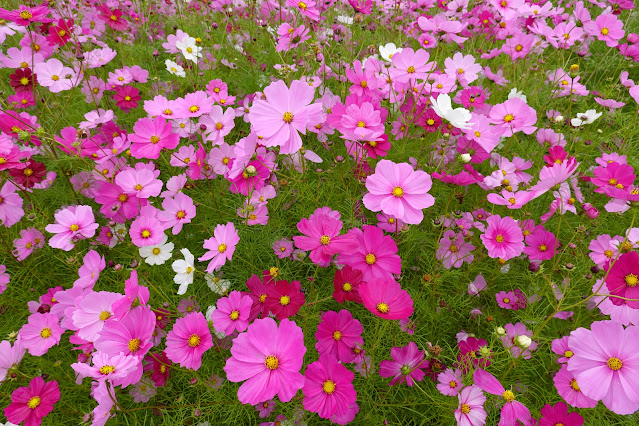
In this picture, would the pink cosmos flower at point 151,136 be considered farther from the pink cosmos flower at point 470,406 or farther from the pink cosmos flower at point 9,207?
the pink cosmos flower at point 470,406

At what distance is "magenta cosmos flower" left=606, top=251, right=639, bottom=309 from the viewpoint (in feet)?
2.72

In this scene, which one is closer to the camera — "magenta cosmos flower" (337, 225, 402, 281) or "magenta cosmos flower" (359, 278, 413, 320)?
"magenta cosmos flower" (359, 278, 413, 320)

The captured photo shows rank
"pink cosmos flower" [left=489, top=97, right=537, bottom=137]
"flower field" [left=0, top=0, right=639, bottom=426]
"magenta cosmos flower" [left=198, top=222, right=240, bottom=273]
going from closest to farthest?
"flower field" [left=0, top=0, right=639, bottom=426]
"magenta cosmos flower" [left=198, top=222, right=240, bottom=273]
"pink cosmos flower" [left=489, top=97, right=537, bottom=137]

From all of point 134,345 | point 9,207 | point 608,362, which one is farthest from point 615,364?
point 9,207

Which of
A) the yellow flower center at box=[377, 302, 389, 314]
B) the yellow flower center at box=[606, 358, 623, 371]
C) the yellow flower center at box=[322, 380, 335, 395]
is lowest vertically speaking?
the yellow flower center at box=[322, 380, 335, 395]

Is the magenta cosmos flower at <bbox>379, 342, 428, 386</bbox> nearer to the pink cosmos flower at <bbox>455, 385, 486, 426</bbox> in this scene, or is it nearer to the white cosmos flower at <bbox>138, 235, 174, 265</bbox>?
the pink cosmos flower at <bbox>455, 385, 486, 426</bbox>

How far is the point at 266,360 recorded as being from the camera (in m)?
0.85

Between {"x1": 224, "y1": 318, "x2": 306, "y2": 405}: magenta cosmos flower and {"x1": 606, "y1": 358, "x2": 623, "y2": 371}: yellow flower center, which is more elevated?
{"x1": 606, "y1": 358, "x2": 623, "y2": 371}: yellow flower center

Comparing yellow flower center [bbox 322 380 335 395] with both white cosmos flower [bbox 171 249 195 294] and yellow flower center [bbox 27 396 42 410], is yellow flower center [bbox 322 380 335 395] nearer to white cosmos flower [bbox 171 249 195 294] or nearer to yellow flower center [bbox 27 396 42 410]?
white cosmos flower [bbox 171 249 195 294]

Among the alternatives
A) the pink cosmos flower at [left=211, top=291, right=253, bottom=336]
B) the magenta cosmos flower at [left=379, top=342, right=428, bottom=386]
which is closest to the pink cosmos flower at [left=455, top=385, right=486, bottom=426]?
the magenta cosmos flower at [left=379, top=342, right=428, bottom=386]

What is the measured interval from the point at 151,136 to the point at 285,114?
2.02 feet

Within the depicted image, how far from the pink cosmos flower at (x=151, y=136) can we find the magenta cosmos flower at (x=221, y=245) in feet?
1.38

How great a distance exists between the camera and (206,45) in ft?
8.01

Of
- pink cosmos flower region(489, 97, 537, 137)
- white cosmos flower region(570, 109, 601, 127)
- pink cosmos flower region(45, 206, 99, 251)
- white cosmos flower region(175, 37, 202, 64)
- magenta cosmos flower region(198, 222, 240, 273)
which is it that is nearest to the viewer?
magenta cosmos flower region(198, 222, 240, 273)
